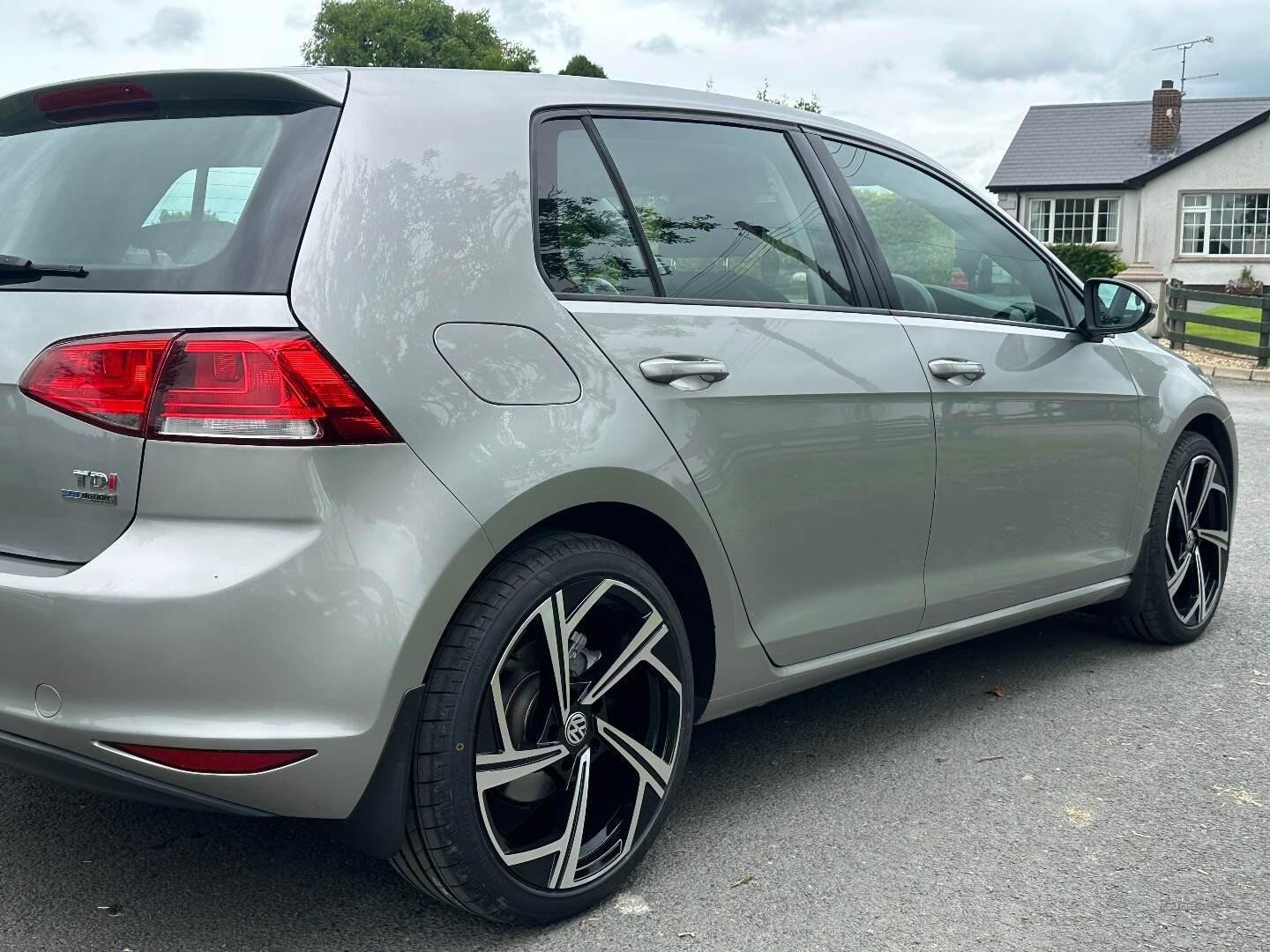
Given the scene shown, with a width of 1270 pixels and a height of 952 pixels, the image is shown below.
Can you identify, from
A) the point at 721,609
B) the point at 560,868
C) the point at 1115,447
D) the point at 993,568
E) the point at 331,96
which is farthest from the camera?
the point at 1115,447

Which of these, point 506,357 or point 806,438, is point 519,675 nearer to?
point 506,357

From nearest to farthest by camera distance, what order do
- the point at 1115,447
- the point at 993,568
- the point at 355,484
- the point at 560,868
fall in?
1. the point at 355,484
2. the point at 560,868
3. the point at 993,568
4. the point at 1115,447

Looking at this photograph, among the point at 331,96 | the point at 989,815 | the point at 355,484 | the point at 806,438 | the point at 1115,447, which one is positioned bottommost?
the point at 989,815

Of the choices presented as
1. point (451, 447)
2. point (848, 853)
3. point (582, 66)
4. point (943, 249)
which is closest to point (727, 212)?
point (943, 249)

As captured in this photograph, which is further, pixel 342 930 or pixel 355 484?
pixel 342 930

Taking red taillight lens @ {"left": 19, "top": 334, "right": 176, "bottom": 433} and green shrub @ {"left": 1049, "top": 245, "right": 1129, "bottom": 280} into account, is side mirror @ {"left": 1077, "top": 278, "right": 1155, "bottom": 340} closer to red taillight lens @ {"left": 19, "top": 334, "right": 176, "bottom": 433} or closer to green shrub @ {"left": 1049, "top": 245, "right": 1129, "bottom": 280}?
red taillight lens @ {"left": 19, "top": 334, "right": 176, "bottom": 433}

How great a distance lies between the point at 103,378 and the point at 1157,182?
4875 cm

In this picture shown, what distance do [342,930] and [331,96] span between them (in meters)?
1.66

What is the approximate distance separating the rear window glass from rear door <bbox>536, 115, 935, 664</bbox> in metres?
0.56

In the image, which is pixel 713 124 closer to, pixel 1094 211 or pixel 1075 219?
pixel 1094 211

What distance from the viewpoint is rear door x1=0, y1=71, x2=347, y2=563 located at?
2.39 m

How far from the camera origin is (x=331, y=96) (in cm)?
264

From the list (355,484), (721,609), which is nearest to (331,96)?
(355,484)

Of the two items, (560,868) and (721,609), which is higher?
(721,609)
